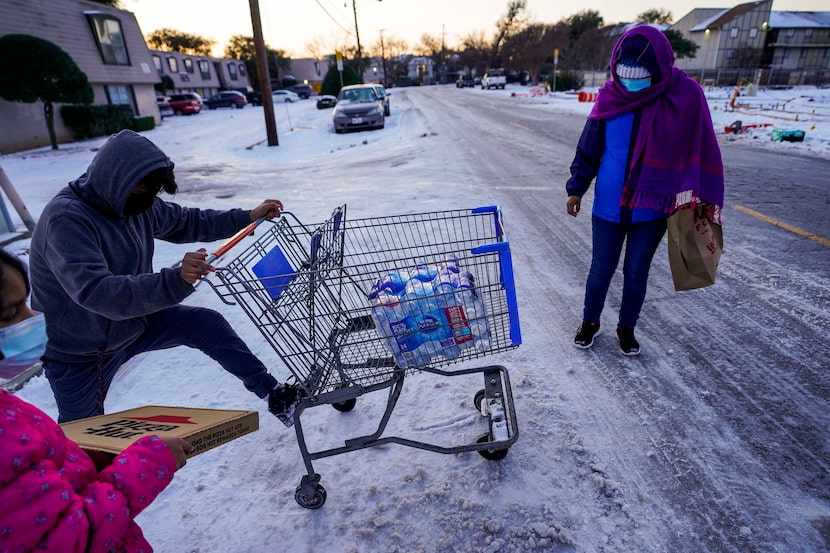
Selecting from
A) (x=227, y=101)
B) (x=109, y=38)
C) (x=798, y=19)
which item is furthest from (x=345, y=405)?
(x=798, y=19)

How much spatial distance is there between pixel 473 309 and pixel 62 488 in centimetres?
163

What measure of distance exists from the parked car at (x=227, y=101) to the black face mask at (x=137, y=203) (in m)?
41.5

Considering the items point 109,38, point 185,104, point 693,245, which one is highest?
point 109,38

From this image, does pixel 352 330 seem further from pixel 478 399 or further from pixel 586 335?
pixel 586 335

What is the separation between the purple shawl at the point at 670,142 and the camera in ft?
8.78

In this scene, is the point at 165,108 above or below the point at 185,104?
below

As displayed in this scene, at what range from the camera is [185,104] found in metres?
33.4

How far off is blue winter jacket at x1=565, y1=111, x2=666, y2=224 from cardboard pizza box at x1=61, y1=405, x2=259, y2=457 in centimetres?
246

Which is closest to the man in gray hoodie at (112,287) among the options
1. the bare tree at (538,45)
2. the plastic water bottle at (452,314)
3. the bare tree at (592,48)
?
the plastic water bottle at (452,314)

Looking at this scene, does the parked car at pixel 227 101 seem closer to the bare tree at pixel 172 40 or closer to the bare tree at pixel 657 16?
the bare tree at pixel 172 40

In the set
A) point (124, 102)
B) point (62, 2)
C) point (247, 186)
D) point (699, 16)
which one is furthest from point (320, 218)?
point (699, 16)

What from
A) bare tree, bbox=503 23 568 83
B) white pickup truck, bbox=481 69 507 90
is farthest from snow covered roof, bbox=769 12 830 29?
white pickup truck, bbox=481 69 507 90

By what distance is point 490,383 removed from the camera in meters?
2.76

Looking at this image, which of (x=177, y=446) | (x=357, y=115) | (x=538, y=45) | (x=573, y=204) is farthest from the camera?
(x=538, y=45)
